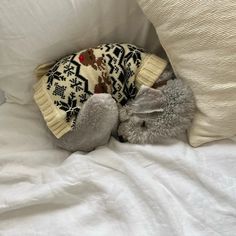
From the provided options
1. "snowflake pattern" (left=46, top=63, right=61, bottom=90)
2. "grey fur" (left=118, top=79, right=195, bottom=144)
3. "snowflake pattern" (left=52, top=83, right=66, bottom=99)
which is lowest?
"grey fur" (left=118, top=79, right=195, bottom=144)

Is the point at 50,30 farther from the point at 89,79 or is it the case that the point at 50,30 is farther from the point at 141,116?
the point at 141,116

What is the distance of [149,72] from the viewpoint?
0.82m

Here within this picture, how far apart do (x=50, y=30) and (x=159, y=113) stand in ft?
0.96

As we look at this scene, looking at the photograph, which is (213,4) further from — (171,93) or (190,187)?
(190,187)

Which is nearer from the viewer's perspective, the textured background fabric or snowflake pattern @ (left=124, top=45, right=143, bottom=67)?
the textured background fabric

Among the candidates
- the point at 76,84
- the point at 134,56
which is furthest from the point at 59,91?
the point at 134,56

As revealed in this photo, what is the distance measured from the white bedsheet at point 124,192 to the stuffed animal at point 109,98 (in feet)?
0.14

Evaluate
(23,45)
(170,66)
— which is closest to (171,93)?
(170,66)

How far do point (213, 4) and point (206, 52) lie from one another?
9 cm

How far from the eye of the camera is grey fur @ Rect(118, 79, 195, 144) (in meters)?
0.79

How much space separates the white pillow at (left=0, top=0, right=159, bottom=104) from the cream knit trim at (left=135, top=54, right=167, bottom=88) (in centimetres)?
11

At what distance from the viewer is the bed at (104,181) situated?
74cm

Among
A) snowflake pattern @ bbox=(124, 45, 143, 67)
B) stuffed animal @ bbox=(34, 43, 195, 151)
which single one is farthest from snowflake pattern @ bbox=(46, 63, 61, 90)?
snowflake pattern @ bbox=(124, 45, 143, 67)

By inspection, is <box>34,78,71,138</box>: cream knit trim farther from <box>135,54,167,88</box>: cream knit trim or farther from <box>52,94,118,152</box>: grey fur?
<box>135,54,167,88</box>: cream knit trim
